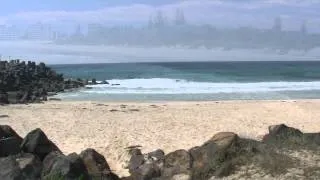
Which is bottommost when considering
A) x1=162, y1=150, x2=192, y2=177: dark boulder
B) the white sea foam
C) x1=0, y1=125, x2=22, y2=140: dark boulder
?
the white sea foam

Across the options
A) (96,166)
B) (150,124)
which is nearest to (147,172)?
(96,166)

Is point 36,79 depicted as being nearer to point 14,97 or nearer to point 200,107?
point 14,97

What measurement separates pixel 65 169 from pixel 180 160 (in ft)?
6.49

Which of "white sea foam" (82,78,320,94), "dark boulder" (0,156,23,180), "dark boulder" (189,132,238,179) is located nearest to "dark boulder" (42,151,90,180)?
"dark boulder" (0,156,23,180)

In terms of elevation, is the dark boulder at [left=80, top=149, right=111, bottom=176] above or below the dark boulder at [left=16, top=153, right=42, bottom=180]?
below

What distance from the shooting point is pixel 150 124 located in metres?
17.5

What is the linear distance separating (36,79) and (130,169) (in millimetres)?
33719

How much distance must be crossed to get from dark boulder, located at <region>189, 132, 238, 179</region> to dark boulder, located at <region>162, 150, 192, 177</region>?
175mm

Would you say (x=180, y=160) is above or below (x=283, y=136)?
below

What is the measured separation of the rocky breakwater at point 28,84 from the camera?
29.5 m

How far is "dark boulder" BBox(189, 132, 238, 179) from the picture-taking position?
26.0 ft

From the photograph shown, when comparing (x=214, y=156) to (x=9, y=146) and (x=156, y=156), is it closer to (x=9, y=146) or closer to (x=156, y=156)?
(x=156, y=156)

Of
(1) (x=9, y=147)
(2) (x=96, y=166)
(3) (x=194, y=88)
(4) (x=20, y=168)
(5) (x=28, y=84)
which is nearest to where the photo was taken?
(4) (x=20, y=168)

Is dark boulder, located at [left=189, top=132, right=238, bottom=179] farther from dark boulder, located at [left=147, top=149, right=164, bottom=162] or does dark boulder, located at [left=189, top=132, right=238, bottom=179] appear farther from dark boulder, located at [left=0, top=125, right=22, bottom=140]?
dark boulder, located at [left=0, top=125, right=22, bottom=140]
